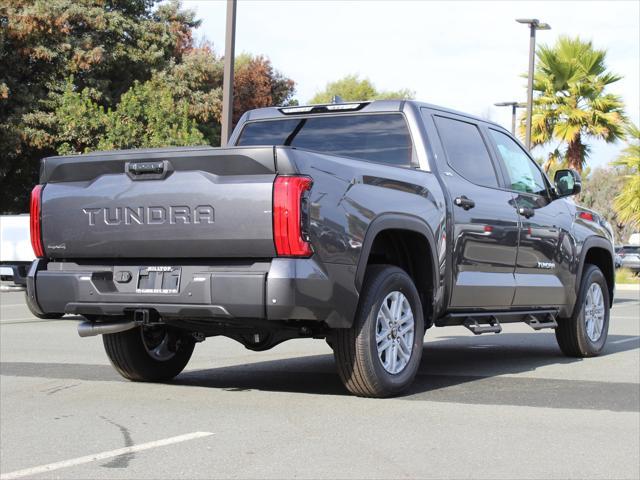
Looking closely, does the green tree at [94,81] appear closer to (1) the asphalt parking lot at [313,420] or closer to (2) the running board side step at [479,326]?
(1) the asphalt parking lot at [313,420]

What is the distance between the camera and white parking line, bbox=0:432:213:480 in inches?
202

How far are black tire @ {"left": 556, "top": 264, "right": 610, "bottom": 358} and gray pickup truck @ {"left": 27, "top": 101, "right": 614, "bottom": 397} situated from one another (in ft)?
2.98

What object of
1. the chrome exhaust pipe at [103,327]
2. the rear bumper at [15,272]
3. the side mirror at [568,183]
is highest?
the side mirror at [568,183]

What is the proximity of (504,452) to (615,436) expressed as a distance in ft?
2.92

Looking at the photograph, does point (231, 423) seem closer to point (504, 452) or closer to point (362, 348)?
point (362, 348)

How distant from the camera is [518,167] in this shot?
31.4 feet

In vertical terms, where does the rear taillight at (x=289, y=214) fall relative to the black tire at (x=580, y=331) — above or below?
above

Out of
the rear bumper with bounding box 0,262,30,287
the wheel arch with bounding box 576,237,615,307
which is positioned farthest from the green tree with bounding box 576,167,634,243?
the wheel arch with bounding box 576,237,615,307

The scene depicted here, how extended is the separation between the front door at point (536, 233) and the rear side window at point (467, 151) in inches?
11.7

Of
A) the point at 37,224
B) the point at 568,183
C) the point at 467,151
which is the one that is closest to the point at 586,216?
the point at 568,183

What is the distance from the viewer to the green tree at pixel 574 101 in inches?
1302

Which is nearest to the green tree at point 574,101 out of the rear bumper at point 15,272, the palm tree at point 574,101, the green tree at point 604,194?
the palm tree at point 574,101

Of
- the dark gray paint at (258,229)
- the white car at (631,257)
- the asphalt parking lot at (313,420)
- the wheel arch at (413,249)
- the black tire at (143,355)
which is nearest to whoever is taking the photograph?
the asphalt parking lot at (313,420)

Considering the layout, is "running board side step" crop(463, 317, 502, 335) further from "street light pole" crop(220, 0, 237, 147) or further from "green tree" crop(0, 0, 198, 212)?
"green tree" crop(0, 0, 198, 212)
